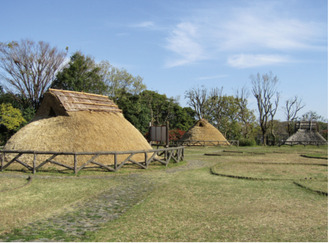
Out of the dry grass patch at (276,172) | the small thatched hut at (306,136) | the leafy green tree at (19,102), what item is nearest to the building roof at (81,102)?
the dry grass patch at (276,172)

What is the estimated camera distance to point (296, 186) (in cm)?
1283

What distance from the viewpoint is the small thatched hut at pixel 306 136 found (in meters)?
53.6

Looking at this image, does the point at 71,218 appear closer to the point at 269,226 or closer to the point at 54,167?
the point at 269,226

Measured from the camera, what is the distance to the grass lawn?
22.8 ft

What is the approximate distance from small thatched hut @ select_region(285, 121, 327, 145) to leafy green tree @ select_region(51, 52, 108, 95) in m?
34.2

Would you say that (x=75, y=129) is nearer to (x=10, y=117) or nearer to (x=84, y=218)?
(x=84, y=218)

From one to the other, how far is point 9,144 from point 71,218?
521 inches

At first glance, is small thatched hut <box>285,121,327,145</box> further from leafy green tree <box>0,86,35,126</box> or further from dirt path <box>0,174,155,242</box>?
dirt path <box>0,174,155,242</box>

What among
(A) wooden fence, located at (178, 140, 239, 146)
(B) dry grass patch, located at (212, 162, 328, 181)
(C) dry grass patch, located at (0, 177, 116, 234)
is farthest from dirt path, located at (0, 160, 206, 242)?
(A) wooden fence, located at (178, 140, 239, 146)

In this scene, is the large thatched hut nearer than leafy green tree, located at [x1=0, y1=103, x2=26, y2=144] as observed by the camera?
Yes

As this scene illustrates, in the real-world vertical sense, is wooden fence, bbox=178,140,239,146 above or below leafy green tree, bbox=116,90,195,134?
below

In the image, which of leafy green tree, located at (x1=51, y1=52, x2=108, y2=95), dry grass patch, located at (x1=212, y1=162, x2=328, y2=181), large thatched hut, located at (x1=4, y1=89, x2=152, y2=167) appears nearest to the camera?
dry grass patch, located at (x1=212, y1=162, x2=328, y2=181)

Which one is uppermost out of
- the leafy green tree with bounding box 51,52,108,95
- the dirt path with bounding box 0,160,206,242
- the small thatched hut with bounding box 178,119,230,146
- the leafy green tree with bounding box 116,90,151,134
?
the leafy green tree with bounding box 51,52,108,95

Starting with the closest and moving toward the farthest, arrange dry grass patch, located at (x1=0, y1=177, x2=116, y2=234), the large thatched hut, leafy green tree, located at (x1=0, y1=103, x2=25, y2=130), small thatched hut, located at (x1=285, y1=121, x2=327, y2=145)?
dry grass patch, located at (x1=0, y1=177, x2=116, y2=234), the large thatched hut, leafy green tree, located at (x1=0, y1=103, x2=25, y2=130), small thatched hut, located at (x1=285, y1=121, x2=327, y2=145)
